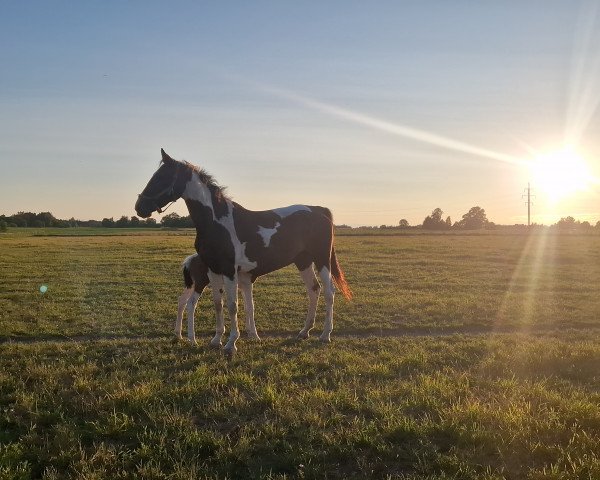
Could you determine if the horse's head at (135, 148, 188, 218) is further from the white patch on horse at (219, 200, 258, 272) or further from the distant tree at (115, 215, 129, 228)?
the distant tree at (115, 215, 129, 228)

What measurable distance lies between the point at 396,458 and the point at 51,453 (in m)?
3.29

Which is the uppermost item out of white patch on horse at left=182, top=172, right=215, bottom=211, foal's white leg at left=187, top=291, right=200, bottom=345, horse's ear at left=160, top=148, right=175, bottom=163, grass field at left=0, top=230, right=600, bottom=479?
horse's ear at left=160, top=148, right=175, bottom=163

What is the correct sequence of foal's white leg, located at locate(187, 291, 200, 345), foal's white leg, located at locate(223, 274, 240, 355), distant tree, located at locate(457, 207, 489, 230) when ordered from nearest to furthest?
foal's white leg, located at locate(223, 274, 240, 355)
foal's white leg, located at locate(187, 291, 200, 345)
distant tree, located at locate(457, 207, 489, 230)

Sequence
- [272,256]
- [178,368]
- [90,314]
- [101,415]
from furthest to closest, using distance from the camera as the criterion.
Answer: [90,314] → [272,256] → [178,368] → [101,415]

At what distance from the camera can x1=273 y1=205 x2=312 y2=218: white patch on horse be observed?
10258mm

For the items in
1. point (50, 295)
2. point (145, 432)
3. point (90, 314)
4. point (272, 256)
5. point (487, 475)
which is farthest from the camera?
point (50, 295)

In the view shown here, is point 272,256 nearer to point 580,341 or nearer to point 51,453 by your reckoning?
point 51,453

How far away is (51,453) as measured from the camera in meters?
4.90

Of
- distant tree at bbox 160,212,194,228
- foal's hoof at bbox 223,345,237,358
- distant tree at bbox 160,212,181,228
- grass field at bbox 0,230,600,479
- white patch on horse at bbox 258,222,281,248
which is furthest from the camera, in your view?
distant tree at bbox 160,212,181,228

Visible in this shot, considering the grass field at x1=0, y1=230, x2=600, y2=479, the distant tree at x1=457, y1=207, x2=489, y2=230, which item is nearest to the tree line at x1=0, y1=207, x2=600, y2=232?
the distant tree at x1=457, y1=207, x2=489, y2=230

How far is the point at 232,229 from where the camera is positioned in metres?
9.39

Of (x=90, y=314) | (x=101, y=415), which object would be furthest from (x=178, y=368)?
(x=90, y=314)

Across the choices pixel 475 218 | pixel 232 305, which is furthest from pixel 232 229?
pixel 475 218

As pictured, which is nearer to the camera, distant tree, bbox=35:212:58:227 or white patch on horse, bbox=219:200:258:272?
white patch on horse, bbox=219:200:258:272
